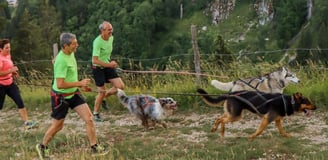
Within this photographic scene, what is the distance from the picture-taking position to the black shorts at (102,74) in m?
8.62

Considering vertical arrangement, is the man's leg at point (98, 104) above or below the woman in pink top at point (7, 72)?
below

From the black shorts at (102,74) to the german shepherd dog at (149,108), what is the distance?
0.59 m

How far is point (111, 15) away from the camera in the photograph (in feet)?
327

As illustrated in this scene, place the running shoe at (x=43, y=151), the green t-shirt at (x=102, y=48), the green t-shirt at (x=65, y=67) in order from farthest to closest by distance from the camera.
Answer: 1. the green t-shirt at (x=102, y=48)
2. the running shoe at (x=43, y=151)
3. the green t-shirt at (x=65, y=67)

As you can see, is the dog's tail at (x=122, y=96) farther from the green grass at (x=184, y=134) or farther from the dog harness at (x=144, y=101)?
the green grass at (x=184, y=134)

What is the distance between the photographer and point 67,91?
6.44 meters

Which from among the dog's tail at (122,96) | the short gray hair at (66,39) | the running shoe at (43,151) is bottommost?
the running shoe at (43,151)

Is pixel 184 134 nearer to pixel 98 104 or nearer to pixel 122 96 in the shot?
pixel 122 96

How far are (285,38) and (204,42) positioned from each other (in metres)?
21.9

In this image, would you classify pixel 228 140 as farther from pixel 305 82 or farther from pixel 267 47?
pixel 267 47

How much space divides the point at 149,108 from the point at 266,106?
214 cm

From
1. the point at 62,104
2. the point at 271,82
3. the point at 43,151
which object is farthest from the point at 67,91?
the point at 271,82

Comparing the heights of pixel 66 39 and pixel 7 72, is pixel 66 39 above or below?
above

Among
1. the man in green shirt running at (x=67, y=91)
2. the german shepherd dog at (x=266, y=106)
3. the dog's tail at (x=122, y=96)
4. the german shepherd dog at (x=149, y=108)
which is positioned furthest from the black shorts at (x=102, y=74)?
the german shepherd dog at (x=266, y=106)
